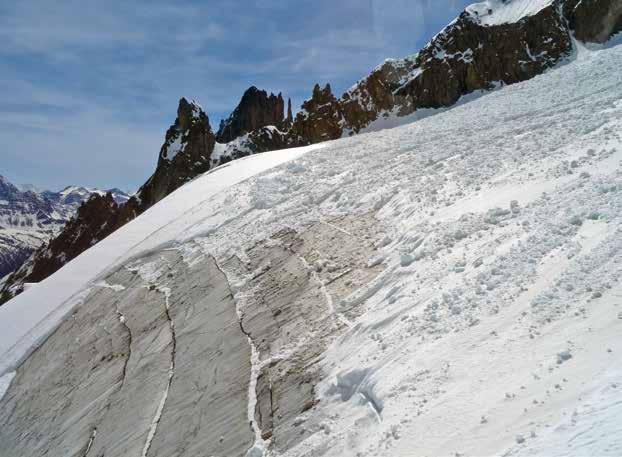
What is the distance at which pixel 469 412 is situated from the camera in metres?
5.19

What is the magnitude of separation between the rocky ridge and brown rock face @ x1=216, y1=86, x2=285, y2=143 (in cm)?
Answer: 1442

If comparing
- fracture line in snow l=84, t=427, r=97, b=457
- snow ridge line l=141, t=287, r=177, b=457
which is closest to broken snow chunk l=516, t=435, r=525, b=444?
snow ridge line l=141, t=287, r=177, b=457

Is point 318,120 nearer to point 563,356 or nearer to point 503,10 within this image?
point 503,10

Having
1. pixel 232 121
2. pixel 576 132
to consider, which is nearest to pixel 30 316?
pixel 576 132

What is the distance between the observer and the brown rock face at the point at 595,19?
86.4 metres

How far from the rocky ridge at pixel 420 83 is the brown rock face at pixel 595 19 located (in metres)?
0.18

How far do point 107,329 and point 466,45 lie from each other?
112 meters

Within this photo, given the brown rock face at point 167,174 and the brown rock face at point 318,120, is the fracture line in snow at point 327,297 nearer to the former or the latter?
the brown rock face at point 318,120

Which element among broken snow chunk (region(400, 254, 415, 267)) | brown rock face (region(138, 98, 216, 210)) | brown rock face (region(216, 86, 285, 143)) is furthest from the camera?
brown rock face (region(216, 86, 285, 143))

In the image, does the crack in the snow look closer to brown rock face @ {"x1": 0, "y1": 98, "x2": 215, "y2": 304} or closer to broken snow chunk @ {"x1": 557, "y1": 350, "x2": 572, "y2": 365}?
broken snow chunk @ {"x1": 557, "y1": 350, "x2": 572, "y2": 365}

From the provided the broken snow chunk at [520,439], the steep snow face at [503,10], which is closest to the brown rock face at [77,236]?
the steep snow face at [503,10]

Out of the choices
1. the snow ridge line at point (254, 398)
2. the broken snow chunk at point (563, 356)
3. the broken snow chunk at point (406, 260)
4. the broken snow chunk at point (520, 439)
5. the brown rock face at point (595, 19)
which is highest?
the brown rock face at point (595, 19)

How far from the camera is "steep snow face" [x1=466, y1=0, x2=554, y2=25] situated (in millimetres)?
103812

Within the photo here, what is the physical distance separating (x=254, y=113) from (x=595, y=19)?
282ft
